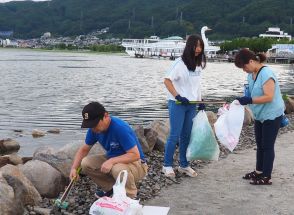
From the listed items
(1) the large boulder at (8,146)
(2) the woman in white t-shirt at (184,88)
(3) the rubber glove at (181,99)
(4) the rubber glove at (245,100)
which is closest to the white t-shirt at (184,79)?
(2) the woman in white t-shirt at (184,88)

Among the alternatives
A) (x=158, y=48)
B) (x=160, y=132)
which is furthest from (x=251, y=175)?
(x=158, y=48)

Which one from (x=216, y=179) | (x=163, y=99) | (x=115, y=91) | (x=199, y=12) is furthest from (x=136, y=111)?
(x=199, y=12)

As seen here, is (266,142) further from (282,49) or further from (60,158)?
(282,49)

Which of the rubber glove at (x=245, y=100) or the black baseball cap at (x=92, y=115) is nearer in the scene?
the black baseball cap at (x=92, y=115)

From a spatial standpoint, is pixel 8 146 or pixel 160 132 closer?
pixel 160 132

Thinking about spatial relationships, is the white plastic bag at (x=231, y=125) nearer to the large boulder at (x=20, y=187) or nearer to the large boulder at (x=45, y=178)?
the large boulder at (x=45, y=178)

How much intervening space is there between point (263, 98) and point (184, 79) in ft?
3.70

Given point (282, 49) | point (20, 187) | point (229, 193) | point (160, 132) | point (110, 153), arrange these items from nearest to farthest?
point (110, 153) < point (20, 187) < point (229, 193) < point (160, 132) < point (282, 49)

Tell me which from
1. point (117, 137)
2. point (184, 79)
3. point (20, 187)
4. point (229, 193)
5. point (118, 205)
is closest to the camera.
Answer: point (118, 205)

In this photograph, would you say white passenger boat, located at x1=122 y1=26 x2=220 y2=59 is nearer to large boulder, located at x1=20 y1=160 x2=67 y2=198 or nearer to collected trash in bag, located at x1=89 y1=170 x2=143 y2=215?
large boulder, located at x1=20 y1=160 x2=67 y2=198

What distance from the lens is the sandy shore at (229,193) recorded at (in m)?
6.15

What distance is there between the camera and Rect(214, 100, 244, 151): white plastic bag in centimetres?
702

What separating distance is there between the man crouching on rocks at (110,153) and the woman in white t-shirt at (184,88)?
1.56m

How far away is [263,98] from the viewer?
6.70m
